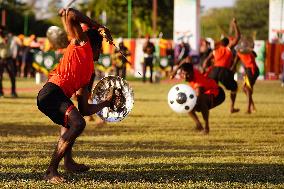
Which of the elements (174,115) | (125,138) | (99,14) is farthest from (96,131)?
(99,14)

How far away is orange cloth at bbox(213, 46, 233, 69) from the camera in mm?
19781

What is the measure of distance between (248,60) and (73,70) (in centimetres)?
1229

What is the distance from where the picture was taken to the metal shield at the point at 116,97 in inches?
377

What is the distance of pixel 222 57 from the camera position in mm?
19812

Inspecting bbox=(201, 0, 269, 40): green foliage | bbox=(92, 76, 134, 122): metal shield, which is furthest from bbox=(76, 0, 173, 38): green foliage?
bbox=(92, 76, 134, 122): metal shield

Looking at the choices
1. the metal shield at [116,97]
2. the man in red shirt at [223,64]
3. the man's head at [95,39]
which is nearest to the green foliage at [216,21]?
the man in red shirt at [223,64]

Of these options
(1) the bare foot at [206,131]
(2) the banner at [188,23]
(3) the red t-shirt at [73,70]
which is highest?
(2) the banner at [188,23]

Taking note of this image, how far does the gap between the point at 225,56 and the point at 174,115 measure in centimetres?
178

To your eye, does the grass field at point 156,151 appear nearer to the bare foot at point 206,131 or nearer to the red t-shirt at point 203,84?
the bare foot at point 206,131

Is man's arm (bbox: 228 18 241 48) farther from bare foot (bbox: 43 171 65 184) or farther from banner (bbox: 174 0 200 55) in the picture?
banner (bbox: 174 0 200 55)

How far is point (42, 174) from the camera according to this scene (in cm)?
944

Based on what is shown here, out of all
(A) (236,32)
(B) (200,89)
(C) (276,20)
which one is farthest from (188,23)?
(B) (200,89)

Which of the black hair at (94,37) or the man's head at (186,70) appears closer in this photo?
the black hair at (94,37)

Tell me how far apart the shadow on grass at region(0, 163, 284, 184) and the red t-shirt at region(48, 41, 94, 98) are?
0.98 meters
